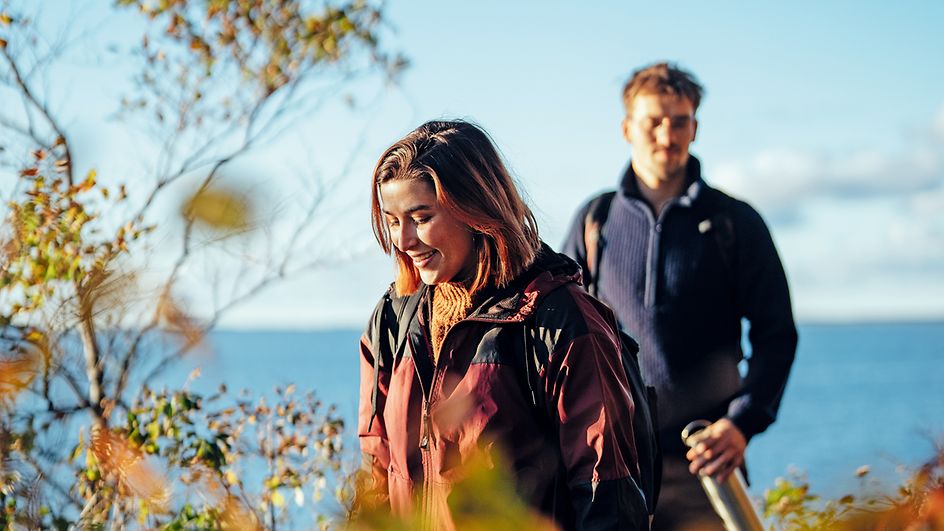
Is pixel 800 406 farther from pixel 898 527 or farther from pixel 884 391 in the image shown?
pixel 898 527

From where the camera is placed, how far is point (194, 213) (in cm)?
150

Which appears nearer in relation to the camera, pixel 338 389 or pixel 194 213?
pixel 194 213

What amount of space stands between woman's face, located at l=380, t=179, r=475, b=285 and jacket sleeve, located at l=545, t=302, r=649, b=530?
0.36 m

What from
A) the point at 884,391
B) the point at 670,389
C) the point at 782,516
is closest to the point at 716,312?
the point at 670,389

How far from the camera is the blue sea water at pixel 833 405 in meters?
1.46

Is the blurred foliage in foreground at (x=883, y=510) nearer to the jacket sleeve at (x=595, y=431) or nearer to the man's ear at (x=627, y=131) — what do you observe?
the jacket sleeve at (x=595, y=431)

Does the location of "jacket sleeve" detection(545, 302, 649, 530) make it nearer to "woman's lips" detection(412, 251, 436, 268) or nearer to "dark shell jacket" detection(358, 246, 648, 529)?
"dark shell jacket" detection(358, 246, 648, 529)

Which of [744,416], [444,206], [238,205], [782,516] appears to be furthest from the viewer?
[782,516]

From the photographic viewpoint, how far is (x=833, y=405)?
90188 millimetres

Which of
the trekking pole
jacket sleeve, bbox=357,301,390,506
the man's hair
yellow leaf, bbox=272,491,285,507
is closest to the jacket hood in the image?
jacket sleeve, bbox=357,301,390,506

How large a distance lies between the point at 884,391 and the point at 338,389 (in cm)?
5152

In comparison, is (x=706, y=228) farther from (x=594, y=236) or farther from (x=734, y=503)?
(x=734, y=503)

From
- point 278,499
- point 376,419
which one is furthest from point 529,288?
point 278,499

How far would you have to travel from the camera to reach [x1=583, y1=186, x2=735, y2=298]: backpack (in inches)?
152
